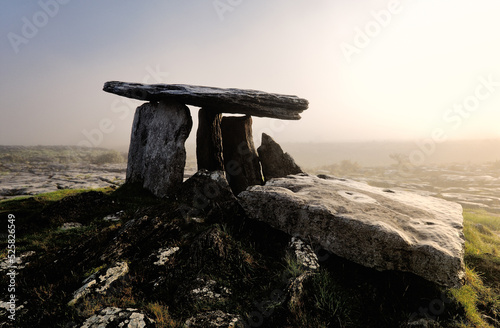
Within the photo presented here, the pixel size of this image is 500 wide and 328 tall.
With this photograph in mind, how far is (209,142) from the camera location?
12.4 m

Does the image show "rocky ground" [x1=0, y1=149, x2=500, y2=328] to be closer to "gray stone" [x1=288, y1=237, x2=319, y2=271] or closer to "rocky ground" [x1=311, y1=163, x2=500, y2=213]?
"gray stone" [x1=288, y1=237, x2=319, y2=271]

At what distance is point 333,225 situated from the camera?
514cm

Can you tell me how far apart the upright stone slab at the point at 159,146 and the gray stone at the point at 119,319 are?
6.23 m

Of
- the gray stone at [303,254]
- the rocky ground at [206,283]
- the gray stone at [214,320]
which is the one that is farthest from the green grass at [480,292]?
the gray stone at [214,320]

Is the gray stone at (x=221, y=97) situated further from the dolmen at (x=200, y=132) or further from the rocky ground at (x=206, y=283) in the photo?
the rocky ground at (x=206, y=283)

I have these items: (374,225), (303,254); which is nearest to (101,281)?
(303,254)

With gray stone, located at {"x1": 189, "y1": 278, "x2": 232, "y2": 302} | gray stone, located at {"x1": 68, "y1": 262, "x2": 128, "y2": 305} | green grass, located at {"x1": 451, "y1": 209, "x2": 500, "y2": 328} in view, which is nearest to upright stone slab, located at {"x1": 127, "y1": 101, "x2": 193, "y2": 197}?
gray stone, located at {"x1": 68, "y1": 262, "x2": 128, "y2": 305}

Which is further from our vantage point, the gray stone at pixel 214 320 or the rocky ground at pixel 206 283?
the rocky ground at pixel 206 283

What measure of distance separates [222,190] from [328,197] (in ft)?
12.4

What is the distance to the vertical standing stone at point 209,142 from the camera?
12344 mm

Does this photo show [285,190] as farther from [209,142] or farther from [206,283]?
[209,142]

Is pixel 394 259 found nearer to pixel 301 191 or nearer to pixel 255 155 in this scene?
pixel 301 191

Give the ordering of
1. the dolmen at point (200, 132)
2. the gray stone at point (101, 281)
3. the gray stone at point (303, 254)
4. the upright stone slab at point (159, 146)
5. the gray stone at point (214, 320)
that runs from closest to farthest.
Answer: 1. the gray stone at point (214, 320)
2. the gray stone at point (101, 281)
3. the gray stone at point (303, 254)
4. the upright stone slab at point (159, 146)
5. the dolmen at point (200, 132)

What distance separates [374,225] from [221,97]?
7590 millimetres
